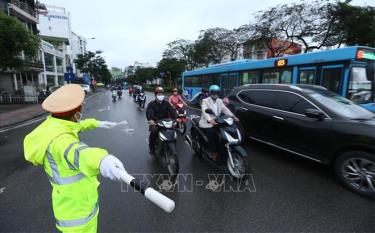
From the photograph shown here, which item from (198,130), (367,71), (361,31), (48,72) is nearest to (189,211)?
(198,130)

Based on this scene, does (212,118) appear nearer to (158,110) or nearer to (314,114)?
(158,110)

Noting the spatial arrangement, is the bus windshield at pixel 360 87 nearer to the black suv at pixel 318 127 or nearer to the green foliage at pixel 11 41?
the black suv at pixel 318 127

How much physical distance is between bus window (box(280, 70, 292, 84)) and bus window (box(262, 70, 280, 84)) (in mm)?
221

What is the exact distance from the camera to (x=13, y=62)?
15.6 meters

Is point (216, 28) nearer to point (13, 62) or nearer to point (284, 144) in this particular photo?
point (13, 62)

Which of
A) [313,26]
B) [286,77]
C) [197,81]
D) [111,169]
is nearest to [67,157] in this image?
[111,169]

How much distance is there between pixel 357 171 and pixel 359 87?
4.20m

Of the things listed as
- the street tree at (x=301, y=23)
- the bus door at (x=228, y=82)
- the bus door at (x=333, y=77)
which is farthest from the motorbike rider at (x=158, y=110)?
the street tree at (x=301, y=23)

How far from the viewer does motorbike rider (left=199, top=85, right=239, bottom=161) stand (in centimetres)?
442

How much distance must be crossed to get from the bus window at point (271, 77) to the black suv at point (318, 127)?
12.2 feet

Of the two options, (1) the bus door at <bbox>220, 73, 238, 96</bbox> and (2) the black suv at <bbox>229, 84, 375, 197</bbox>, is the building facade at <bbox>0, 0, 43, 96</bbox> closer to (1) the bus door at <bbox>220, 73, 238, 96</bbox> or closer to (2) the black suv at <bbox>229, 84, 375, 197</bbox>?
(1) the bus door at <bbox>220, 73, 238, 96</bbox>

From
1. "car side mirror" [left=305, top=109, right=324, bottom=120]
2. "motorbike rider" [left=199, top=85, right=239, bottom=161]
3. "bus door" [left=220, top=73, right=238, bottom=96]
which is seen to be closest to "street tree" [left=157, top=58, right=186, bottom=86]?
"bus door" [left=220, top=73, right=238, bottom=96]

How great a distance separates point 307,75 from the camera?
7.79 m

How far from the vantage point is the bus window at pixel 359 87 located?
6441mm
